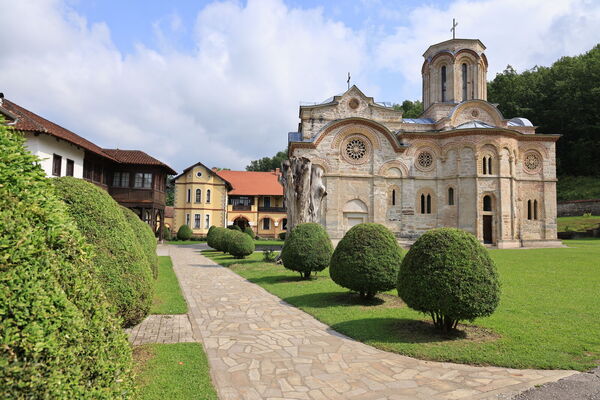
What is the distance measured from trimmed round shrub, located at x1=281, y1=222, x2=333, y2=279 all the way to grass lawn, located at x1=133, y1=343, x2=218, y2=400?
21.3 ft

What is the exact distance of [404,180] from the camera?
28.3 metres

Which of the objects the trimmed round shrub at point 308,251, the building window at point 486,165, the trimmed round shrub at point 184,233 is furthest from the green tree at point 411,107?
the trimmed round shrub at point 308,251

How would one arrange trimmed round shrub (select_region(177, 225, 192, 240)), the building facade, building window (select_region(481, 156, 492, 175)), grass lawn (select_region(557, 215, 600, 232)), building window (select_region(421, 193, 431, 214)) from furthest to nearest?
trimmed round shrub (select_region(177, 225, 192, 240)), grass lawn (select_region(557, 215, 600, 232)), building window (select_region(421, 193, 431, 214)), building window (select_region(481, 156, 492, 175)), the building facade

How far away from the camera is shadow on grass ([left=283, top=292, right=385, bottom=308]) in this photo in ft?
29.5

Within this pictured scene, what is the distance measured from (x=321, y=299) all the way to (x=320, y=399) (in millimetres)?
5475

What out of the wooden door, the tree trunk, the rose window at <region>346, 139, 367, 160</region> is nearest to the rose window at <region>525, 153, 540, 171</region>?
the wooden door

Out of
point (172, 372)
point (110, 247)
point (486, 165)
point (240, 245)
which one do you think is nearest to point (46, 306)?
point (110, 247)

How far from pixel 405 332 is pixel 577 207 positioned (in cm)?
4390

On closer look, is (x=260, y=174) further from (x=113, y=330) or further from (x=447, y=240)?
(x=113, y=330)

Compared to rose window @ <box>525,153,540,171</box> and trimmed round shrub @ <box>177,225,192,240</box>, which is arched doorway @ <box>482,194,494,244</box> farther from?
trimmed round shrub @ <box>177,225,192,240</box>

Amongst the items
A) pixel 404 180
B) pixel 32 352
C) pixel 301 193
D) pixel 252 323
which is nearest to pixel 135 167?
pixel 301 193

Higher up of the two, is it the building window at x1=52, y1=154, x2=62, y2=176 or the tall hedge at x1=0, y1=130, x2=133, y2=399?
the building window at x1=52, y1=154, x2=62, y2=176

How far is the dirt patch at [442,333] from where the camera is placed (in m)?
6.16

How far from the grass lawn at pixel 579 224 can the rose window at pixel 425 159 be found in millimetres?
16395
